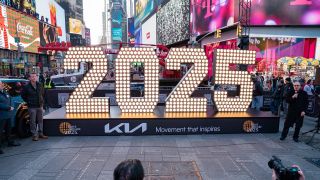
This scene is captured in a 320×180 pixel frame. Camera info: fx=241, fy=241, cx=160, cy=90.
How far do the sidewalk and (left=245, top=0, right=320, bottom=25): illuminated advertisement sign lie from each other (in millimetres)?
15715

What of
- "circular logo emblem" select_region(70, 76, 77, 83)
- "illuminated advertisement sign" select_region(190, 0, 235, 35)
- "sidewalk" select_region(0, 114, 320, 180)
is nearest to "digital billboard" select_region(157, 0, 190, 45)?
"illuminated advertisement sign" select_region(190, 0, 235, 35)

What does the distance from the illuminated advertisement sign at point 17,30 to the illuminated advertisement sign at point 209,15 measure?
23.8m

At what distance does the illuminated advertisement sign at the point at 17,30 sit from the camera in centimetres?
3447

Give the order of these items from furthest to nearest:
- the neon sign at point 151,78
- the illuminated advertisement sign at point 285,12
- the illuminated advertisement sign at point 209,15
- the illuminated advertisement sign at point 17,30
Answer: the illuminated advertisement sign at point 17,30 < the illuminated advertisement sign at point 209,15 < the illuminated advertisement sign at point 285,12 < the neon sign at point 151,78

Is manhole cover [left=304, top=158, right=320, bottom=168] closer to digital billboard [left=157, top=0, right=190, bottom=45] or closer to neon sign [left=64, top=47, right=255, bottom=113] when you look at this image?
neon sign [left=64, top=47, right=255, bottom=113]

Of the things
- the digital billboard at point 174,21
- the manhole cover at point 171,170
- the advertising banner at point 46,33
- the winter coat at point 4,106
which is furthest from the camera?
the advertising banner at point 46,33

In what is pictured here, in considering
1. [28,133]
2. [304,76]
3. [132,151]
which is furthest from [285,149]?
[304,76]

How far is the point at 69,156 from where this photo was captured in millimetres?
7023

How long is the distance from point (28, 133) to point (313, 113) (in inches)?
531

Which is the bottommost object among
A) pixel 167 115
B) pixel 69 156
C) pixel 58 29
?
pixel 69 156

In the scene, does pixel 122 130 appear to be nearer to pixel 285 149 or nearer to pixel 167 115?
A: pixel 167 115

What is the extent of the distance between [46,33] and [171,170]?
59.2 meters

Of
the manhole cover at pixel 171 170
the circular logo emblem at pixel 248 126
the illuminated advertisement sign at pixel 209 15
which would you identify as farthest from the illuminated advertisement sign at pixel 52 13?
the manhole cover at pixel 171 170

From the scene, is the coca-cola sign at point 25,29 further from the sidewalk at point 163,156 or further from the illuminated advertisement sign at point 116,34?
the illuminated advertisement sign at point 116,34
